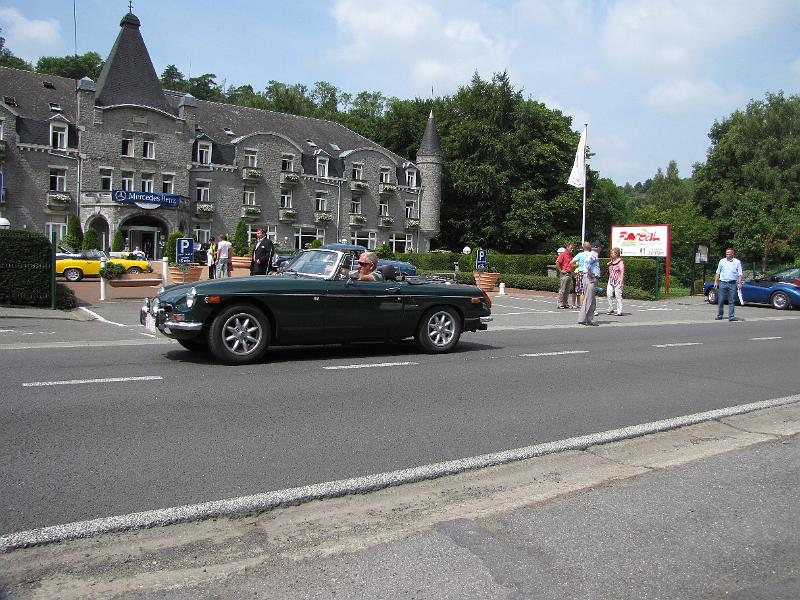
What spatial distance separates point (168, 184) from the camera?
51.4 metres

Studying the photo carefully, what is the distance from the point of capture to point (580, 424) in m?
6.72

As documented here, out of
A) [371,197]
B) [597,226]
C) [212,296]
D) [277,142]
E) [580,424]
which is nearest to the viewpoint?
[580,424]

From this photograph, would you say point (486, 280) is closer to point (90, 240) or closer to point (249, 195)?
point (90, 240)

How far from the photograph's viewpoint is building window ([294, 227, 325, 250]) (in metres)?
59.0

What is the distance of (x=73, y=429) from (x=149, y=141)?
48865 millimetres

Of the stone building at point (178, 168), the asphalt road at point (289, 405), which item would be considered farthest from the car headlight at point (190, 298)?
the stone building at point (178, 168)

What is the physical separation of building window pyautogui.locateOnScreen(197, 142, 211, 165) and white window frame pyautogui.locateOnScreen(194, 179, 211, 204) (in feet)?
4.67

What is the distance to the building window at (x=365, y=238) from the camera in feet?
205

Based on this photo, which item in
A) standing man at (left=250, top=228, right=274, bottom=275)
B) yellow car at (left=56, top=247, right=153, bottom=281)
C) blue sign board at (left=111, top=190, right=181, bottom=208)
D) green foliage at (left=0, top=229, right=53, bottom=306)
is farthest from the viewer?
blue sign board at (left=111, top=190, right=181, bottom=208)

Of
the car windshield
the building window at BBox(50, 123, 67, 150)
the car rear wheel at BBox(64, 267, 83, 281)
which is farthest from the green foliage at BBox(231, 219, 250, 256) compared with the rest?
the car windshield

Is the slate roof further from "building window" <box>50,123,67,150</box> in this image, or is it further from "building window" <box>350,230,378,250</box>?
"building window" <box>350,230,378,250</box>

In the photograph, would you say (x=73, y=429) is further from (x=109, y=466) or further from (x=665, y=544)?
(x=665, y=544)

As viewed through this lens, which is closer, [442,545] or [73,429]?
[442,545]

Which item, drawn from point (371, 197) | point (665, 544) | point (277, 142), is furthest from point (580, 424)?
point (371, 197)
